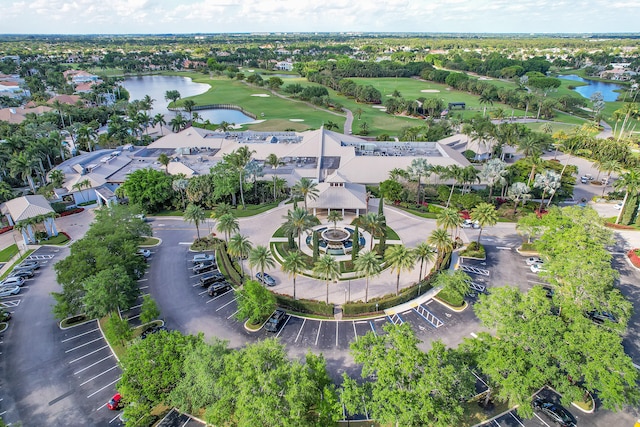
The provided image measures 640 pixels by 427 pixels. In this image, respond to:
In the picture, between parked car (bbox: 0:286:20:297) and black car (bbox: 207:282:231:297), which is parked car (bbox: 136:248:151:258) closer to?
black car (bbox: 207:282:231:297)

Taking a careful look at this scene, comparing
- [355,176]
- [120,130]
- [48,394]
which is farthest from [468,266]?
[120,130]

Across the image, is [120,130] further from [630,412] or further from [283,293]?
[630,412]

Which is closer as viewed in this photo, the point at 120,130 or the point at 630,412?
the point at 630,412

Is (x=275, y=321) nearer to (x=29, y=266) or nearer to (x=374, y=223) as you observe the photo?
(x=374, y=223)

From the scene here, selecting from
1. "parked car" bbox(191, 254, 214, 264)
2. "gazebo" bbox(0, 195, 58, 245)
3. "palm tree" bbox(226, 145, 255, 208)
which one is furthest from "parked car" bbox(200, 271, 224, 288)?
"gazebo" bbox(0, 195, 58, 245)

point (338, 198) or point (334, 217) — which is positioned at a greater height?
point (334, 217)

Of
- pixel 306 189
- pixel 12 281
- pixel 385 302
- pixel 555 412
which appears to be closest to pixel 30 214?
pixel 12 281
